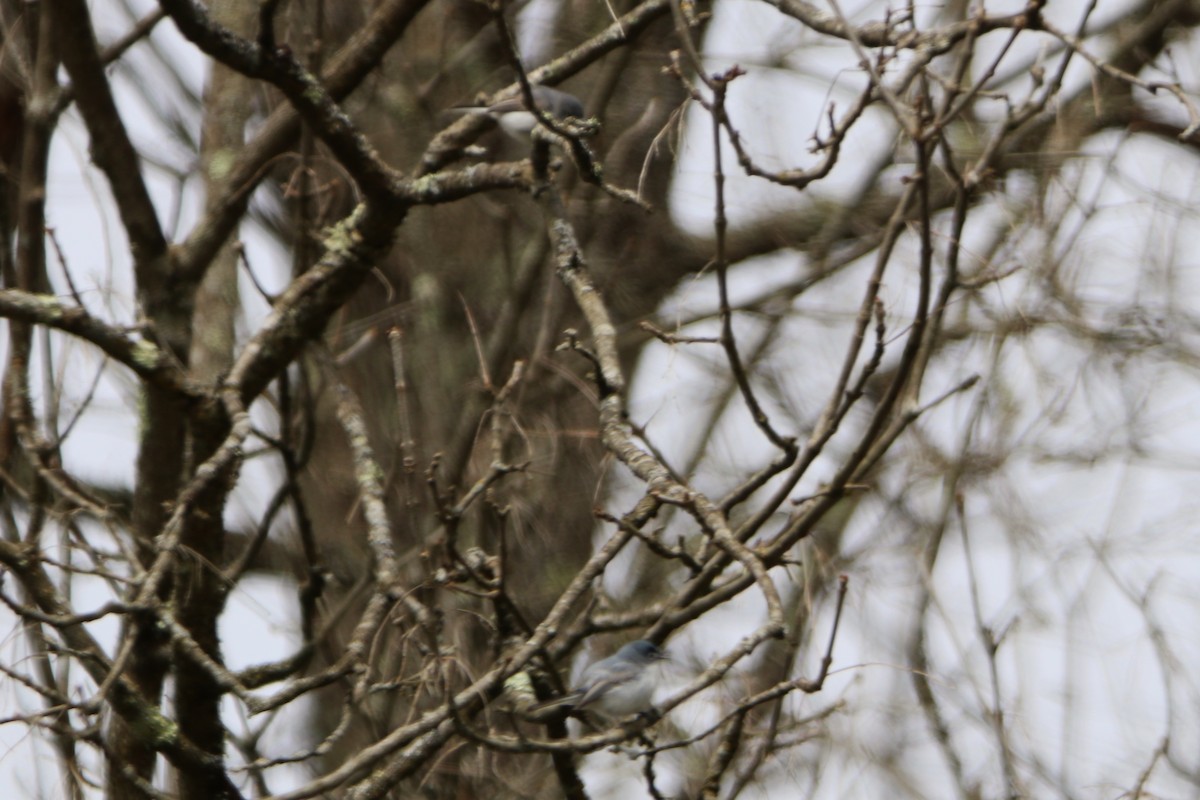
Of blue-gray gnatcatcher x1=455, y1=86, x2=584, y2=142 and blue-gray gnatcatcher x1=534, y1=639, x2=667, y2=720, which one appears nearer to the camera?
blue-gray gnatcatcher x1=534, y1=639, x2=667, y2=720

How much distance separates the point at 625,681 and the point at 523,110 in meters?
1.50

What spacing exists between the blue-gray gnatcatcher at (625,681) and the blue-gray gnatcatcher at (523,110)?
1260mm

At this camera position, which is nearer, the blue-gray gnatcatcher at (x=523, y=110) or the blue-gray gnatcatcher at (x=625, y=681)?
the blue-gray gnatcatcher at (x=625, y=681)

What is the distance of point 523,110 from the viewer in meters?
3.71

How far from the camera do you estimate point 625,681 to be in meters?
3.29

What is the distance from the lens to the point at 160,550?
2.71m

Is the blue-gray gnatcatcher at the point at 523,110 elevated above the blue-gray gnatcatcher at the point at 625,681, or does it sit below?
above

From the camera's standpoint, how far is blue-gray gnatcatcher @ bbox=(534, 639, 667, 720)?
10.5ft

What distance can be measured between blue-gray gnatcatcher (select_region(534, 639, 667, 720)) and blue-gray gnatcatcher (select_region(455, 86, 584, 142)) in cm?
126

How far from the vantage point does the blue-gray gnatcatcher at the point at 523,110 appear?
364 centimetres

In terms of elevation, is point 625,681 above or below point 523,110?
below

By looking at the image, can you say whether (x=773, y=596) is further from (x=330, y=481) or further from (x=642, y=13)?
(x=330, y=481)

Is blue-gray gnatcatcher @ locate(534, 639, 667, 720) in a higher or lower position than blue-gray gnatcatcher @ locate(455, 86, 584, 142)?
lower

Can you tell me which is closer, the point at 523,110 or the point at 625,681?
the point at 625,681
